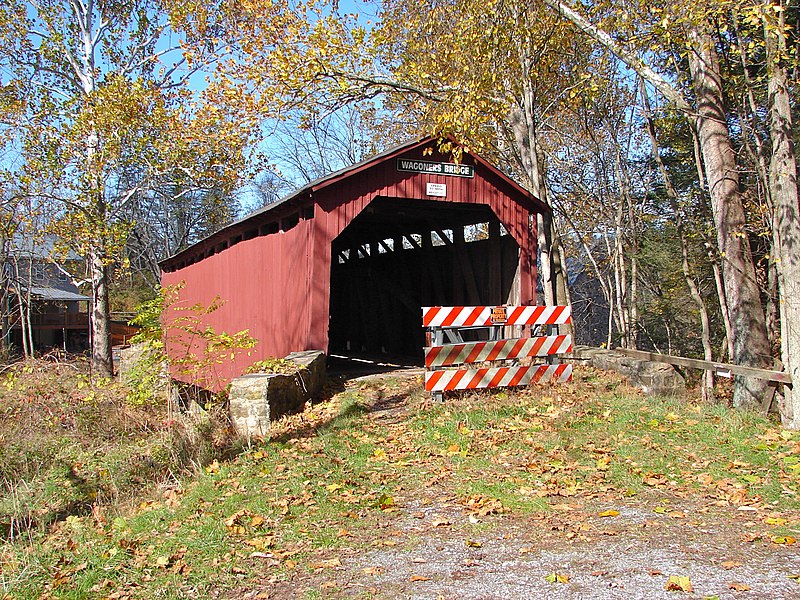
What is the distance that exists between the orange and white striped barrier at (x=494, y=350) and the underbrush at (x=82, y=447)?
104 inches

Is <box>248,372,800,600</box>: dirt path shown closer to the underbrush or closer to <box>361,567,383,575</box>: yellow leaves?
<box>361,567,383,575</box>: yellow leaves

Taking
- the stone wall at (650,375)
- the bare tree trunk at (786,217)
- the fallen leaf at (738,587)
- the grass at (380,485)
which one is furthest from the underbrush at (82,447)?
the bare tree trunk at (786,217)

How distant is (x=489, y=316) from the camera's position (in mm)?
8438

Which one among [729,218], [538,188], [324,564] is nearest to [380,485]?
[324,564]

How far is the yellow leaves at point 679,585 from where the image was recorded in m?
3.45

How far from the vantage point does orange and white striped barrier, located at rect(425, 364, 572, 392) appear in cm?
817

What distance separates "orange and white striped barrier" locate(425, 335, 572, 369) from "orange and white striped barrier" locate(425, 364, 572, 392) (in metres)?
0.14

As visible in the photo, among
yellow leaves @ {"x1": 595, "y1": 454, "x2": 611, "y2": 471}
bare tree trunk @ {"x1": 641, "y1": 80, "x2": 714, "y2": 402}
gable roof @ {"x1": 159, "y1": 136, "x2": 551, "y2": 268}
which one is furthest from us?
bare tree trunk @ {"x1": 641, "y1": 80, "x2": 714, "y2": 402}

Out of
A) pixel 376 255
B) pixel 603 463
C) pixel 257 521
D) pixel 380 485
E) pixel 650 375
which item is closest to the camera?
pixel 257 521

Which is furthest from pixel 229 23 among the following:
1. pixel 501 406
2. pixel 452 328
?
pixel 501 406

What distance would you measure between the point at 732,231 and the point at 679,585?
248 inches

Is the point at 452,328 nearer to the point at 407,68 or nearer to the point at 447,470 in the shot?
the point at 447,470

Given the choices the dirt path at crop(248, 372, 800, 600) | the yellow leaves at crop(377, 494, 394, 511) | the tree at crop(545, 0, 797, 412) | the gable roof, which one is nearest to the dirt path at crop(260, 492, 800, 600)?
the dirt path at crop(248, 372, 800, 600)

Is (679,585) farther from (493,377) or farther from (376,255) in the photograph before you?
(376,255)
